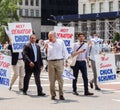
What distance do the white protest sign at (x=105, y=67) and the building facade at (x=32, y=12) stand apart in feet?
326

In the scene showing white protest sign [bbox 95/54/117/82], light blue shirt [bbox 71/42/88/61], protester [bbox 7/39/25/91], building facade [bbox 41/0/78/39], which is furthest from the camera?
building facade [bbox 41/0/78/39]

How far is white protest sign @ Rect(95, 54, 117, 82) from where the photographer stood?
685 inches

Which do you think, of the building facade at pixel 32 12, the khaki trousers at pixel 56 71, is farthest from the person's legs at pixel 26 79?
the building facade at pixel 32 12

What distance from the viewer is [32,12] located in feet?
394

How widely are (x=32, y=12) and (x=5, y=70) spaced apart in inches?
4124

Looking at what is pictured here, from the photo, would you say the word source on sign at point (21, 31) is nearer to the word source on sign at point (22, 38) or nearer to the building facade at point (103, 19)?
the word source on sign at point (22, 38)

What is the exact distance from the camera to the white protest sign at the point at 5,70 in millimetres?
15773

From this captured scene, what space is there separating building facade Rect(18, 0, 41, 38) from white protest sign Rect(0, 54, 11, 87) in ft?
332

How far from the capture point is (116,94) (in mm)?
16031

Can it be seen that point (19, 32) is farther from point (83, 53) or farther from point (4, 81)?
point (83, 53)

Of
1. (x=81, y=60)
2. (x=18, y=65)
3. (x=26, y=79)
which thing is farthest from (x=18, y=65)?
(x=81, y=60)

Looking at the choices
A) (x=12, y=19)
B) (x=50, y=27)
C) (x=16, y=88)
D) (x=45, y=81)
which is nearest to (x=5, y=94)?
(x=16, y=88)

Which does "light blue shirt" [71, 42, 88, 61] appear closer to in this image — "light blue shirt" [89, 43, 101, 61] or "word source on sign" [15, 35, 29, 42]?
"light blue shirt" [89, 43, 101, 61]

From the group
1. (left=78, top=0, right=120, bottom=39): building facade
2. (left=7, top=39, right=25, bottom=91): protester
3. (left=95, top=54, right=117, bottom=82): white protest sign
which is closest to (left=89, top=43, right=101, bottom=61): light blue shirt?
(left=95, top=54, right=117, bottom=82): white protest sign
